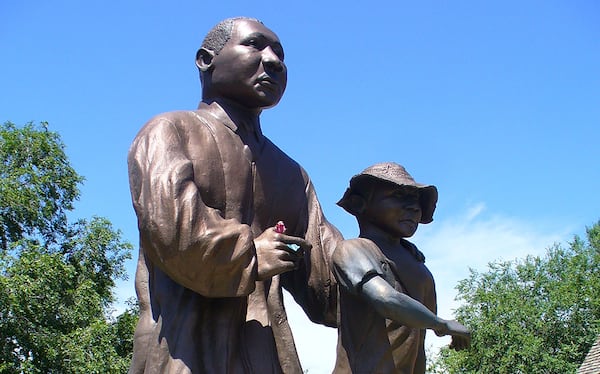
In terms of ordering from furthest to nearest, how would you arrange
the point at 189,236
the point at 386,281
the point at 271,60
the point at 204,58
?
the point at 204,58, the point at 271,60, the point at 386,281, the point at 189,236

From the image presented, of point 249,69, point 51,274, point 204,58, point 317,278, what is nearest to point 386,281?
point 317,278

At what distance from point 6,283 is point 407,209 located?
16516 millimetres

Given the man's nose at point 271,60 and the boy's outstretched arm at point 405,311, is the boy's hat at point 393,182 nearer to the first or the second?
the boy's outstretched arm at point 405,311

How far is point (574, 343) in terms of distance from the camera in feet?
103

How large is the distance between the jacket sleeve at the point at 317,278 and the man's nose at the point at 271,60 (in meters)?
0.85

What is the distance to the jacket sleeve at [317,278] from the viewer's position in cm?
435

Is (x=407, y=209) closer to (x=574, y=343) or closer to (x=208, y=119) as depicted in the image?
(x=208, y=119)

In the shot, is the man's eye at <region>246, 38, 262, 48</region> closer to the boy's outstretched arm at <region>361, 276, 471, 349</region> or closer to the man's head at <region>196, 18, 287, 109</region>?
the man's head at <region>196, 18, 287, 109</region>

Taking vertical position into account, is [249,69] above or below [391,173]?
above

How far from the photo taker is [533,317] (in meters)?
31.6

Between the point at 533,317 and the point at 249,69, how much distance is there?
29.5 meters

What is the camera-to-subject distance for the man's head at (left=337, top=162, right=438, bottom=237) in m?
4.29

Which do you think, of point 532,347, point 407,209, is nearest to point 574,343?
point 532,347

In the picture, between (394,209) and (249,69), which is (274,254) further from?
(249,69)
